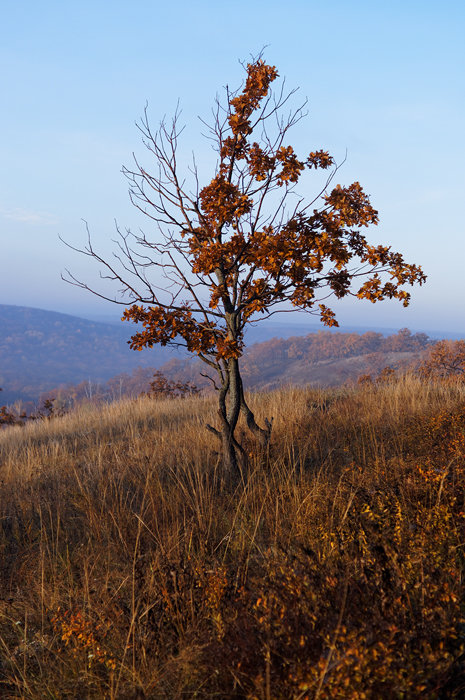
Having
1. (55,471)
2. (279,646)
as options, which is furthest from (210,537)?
(55,471)

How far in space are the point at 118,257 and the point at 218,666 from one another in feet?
14.0

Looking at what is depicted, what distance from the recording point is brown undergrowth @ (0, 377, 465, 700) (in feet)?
6.19

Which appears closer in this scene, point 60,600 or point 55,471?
point 60,600

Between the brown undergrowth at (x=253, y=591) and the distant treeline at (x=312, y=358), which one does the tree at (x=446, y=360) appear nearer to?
the brown undergrowth at (x=253, y=591)

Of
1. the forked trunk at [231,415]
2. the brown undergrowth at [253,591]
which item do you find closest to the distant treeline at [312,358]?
the forked trunk at [231,415]

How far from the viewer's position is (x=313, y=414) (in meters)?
7.95

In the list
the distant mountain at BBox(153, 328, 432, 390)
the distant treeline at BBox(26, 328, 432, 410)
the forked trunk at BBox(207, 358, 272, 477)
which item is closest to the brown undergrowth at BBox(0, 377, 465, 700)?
the forked trunk at BBox(207, 358, 272, 477)

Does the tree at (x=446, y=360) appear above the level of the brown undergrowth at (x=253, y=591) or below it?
above

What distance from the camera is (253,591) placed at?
7.67ft

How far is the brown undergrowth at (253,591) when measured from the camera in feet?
6.19

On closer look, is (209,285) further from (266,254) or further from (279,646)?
(279,646)

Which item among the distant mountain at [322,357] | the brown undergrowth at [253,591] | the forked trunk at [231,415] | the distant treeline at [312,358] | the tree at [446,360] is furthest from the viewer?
the distant treeline at [312,358]

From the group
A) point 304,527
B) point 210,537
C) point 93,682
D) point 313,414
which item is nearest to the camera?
point 93,682

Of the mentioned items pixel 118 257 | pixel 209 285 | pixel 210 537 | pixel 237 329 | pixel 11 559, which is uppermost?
pixel 118 257
